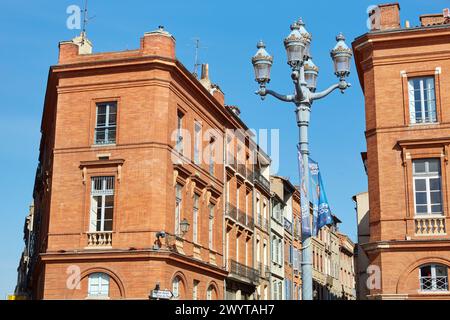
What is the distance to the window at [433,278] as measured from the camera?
2356cm

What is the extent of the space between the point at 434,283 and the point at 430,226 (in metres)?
1.98

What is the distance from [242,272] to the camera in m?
37.8

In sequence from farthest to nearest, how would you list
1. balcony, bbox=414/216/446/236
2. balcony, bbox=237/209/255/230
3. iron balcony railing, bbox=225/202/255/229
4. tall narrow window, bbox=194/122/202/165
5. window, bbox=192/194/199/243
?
balcony, bbox=237/209/255/230 < iron balcony railing, bbox=225/202/255/229 < tall narrow window, bbox=194/122/202/165 < window, bbox=192/194/199/243 < balcony, bbox=414/216/446/236

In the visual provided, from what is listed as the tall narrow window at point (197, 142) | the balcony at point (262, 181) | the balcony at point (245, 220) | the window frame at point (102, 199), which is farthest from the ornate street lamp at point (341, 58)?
the balcony at point (262, 181)

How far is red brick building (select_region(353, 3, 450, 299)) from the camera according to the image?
77.5 feet

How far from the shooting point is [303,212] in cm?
1352

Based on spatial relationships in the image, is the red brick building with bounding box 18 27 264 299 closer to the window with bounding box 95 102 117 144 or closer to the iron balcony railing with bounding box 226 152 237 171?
the window with bounding box 95 102 117 144

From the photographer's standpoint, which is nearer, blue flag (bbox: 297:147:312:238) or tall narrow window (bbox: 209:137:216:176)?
blue flag (bbox: 297:147:312:238)

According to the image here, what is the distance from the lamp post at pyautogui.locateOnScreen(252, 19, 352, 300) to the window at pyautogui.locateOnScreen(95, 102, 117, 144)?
14883mm

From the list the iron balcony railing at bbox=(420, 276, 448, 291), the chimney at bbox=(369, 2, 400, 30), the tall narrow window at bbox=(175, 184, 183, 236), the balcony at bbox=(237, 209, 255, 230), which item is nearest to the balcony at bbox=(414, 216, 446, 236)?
the iron balcony railing at bbox=(420, 276, 448, 291)

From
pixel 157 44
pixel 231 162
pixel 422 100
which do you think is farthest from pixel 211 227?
pixel 422 100

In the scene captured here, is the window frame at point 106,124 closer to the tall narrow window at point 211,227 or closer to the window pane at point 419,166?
the tall narrow window at point 211,227

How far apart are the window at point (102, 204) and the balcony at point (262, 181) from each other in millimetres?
16240
